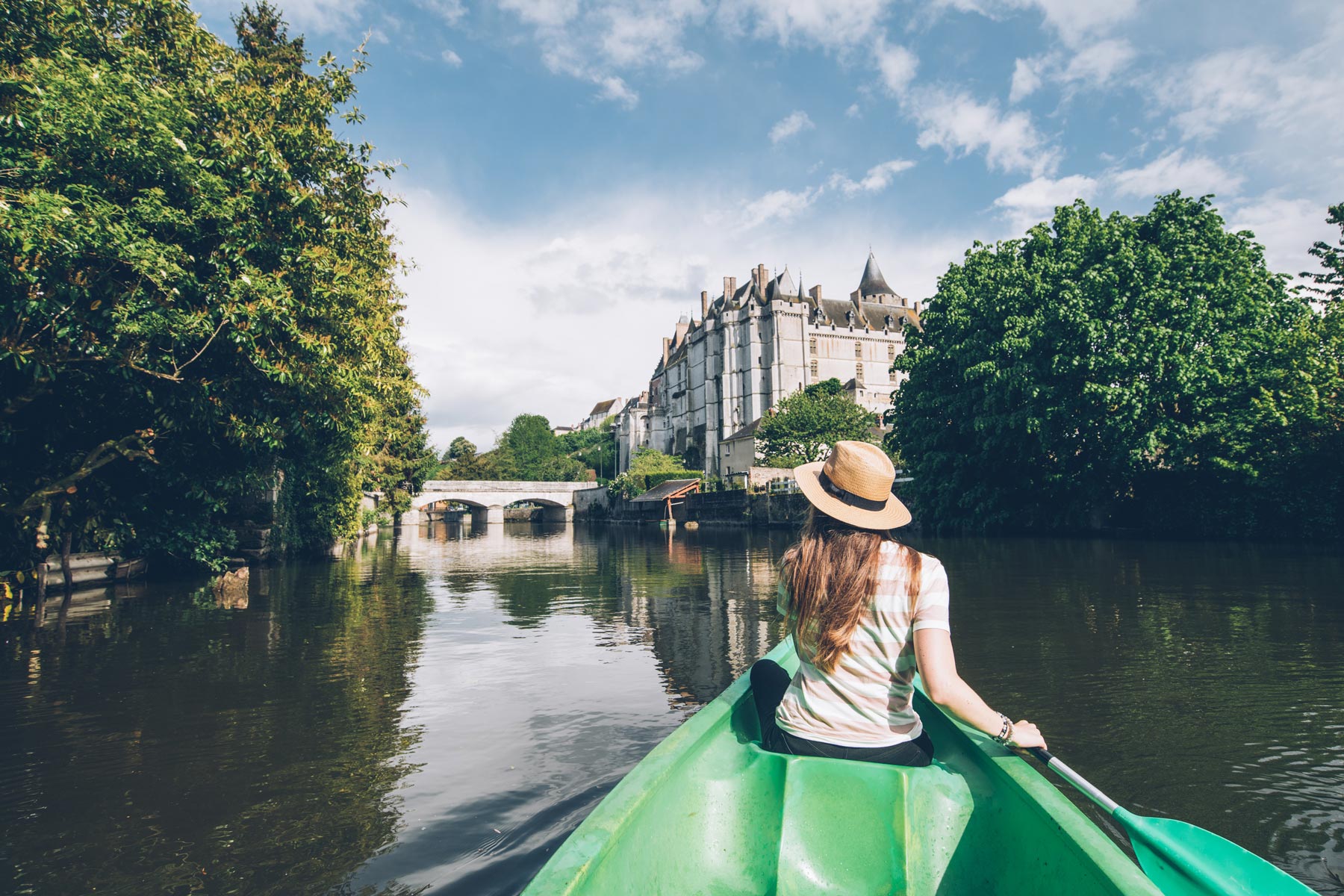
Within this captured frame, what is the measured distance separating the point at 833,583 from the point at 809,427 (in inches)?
2304

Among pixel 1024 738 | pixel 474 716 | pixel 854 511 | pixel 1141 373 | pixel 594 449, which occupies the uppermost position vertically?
pixel 594 449

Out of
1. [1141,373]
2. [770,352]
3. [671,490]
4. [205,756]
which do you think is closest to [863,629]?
[205,756]

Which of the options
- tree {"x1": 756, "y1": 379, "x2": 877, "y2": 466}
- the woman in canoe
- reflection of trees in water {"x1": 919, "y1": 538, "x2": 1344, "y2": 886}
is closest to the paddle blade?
the woman in canoe

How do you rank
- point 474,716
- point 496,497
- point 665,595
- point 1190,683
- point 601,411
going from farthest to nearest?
point 601,411, point 496,497, point 665,595, point 1190,683, point 474,716

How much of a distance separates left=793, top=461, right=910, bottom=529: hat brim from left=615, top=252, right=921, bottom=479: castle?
7485 cm

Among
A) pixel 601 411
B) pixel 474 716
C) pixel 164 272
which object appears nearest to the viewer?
pixel 474 716

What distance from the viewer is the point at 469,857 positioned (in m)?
4.16

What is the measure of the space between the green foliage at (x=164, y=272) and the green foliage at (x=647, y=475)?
198ft

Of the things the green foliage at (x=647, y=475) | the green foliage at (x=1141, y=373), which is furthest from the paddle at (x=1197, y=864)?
the green foliage at (x=647, y=475)

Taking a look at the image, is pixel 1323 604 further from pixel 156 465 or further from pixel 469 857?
pixel 156 465

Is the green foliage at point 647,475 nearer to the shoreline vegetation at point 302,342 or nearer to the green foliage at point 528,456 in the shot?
the green foliage at point 528,456

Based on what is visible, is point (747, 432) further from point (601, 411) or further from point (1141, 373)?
point (601, 411)

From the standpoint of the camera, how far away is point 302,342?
13648mm

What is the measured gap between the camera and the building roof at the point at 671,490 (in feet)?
222
